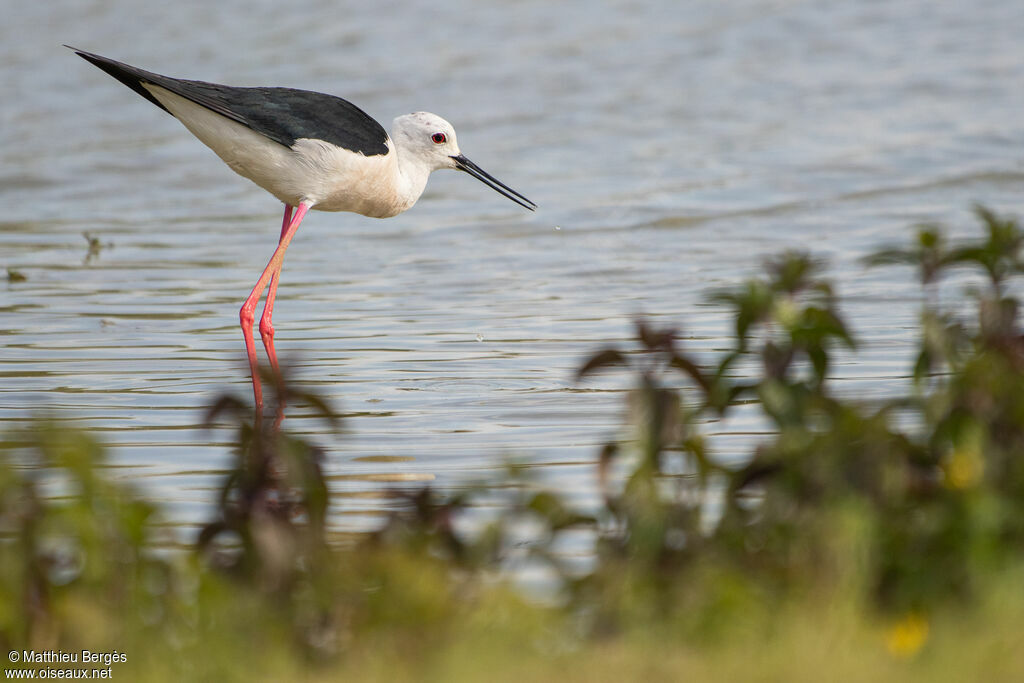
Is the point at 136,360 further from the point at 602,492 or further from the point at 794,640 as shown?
the point at 794,640

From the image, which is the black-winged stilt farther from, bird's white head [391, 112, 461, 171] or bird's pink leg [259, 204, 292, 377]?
bird's white head [391, 112, 461, 171]

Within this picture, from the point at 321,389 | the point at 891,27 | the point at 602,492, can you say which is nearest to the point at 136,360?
the point at 321,389

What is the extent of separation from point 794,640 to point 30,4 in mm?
24754

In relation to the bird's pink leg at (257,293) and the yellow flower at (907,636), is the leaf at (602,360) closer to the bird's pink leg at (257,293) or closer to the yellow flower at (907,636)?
the yellow flower at (907,636)

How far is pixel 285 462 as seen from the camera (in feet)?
11.4

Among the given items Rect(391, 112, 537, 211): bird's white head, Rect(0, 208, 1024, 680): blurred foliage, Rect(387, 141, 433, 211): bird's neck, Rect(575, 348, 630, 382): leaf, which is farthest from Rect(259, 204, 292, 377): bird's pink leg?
Rect(575, 348, 630, 382): leaf

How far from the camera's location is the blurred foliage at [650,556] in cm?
322

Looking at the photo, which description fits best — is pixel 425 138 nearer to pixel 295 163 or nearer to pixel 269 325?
pixel 295 163

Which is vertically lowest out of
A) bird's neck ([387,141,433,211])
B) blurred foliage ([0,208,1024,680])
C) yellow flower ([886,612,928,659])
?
yellow flower ([886,612,928,659])

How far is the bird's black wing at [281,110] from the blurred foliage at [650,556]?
3739mm

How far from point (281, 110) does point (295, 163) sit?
267 mm

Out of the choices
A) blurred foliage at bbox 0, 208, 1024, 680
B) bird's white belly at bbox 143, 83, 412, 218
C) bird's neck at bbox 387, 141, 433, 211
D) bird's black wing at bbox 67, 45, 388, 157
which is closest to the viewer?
blurred foliage at bbox 0, 208, 1024, 680

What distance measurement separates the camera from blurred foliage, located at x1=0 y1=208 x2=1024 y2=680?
3221 mm

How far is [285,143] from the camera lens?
746 centimetres
